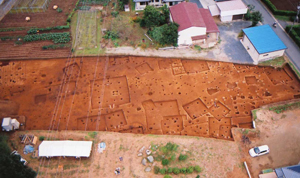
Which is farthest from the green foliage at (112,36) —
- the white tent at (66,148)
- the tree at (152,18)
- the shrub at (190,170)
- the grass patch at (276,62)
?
the shrub at (190,170)

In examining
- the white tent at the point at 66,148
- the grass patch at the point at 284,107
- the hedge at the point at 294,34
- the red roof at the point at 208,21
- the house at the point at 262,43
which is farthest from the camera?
the red roof at the point at 208,21

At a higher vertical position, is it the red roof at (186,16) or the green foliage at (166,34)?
the red roof at (186,16)

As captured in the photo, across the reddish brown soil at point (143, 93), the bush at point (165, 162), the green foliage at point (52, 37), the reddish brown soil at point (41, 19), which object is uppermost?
the reddish brown soil at point (41, 19)

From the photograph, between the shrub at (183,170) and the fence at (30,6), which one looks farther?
the fence at (30,6)

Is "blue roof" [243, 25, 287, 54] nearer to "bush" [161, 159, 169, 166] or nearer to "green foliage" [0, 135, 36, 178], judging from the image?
"bush" [161, 159, 169, 166]

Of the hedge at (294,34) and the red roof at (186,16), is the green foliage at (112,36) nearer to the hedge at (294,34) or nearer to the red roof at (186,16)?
the red roof at (186,16)

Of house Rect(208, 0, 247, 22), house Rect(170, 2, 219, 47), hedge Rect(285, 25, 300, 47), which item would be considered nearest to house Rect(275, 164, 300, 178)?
house Rect(170, 2, 219, 47)

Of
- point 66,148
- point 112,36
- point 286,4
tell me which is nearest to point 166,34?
point 112,36
